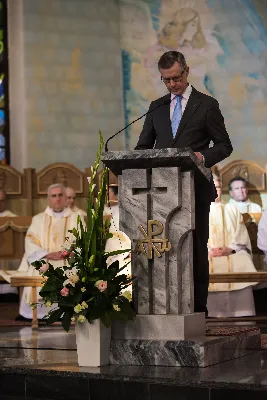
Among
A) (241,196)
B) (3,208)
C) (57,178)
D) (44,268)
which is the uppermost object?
(57,178)

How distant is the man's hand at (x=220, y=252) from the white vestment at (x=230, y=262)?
2.8 inches

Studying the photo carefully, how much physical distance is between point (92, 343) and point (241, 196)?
283 inches

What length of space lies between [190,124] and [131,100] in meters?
9.24

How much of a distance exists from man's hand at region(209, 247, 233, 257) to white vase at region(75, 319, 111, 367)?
607 centimetres

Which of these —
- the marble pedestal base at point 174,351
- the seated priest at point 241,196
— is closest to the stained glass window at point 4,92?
the seated priest at point 241,196

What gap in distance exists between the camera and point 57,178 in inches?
495

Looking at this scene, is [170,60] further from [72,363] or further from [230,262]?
[230,262]

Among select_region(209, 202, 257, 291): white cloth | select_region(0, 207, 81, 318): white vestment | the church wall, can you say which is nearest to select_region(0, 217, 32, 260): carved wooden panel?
select_region(0, 207, 81, 318): white vestment

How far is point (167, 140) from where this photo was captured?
5.75m

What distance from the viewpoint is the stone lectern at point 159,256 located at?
522 cm

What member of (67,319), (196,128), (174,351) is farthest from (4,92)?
(174,351)

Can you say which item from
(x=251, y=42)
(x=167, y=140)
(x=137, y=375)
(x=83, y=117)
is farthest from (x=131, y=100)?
(x=137, y=375)

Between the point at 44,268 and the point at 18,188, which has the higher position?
the point at 18,188

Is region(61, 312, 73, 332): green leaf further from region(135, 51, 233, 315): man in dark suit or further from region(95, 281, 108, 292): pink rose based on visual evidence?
region(135, 51, 233, 315): man in dark suit
